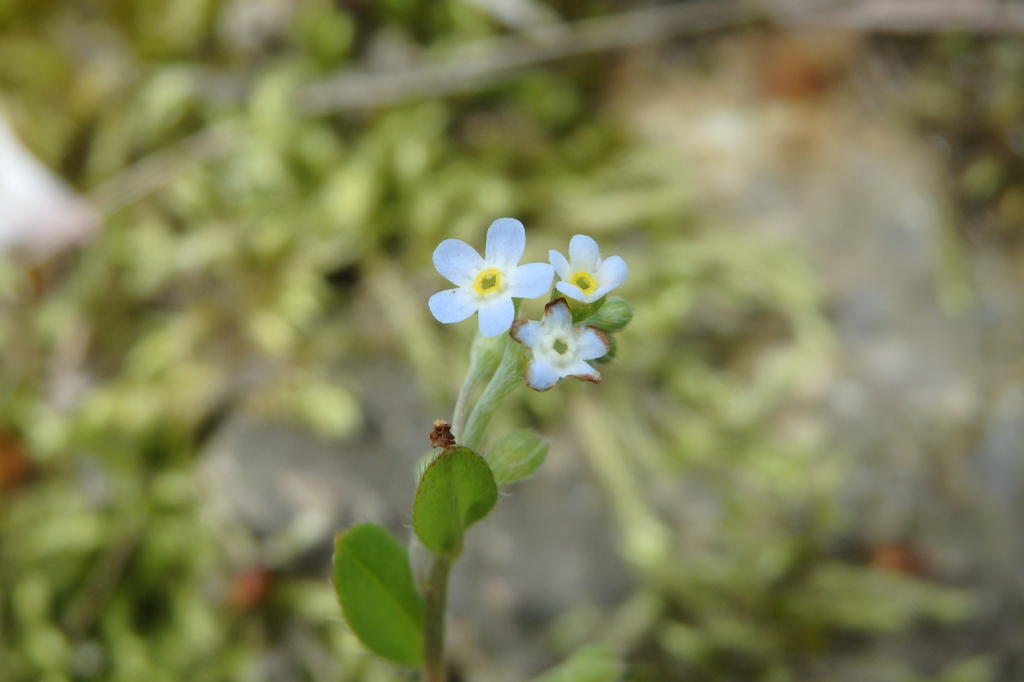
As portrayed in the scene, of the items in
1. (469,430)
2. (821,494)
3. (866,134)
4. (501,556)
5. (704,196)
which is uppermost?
(866,134)

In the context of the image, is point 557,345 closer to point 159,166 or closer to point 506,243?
point 506,243

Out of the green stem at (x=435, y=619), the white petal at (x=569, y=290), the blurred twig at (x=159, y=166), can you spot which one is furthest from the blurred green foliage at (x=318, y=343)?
the white petal at (x=569, y=290)

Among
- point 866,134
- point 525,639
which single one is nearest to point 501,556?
point 525,639

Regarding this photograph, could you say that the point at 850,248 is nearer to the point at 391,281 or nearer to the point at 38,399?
the point at 391,281

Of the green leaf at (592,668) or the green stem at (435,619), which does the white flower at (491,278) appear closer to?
the green stem at (435,619)

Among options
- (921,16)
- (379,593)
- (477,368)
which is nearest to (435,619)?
(379,593)

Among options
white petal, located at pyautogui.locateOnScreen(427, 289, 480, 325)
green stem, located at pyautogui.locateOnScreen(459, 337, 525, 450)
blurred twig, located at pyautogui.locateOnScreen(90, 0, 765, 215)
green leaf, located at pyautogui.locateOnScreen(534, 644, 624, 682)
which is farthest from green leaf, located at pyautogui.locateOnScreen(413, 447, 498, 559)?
blurred twig, located at pyautogui.locateOnScreen(90, 0, 765, 215)
